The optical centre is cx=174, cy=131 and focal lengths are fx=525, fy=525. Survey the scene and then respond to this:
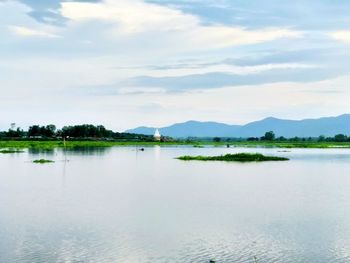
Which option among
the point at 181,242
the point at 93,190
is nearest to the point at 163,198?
the point at 93,190

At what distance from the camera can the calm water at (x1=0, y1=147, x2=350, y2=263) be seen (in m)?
23.6

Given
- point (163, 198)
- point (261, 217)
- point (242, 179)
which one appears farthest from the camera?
point (242, 179)

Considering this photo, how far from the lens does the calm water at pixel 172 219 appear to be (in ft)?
77.4

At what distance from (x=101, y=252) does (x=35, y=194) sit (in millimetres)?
20466

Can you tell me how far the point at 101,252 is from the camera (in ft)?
76.6

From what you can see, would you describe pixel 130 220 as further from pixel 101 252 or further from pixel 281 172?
pixel 281 172

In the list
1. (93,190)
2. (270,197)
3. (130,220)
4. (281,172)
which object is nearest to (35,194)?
(93,190)

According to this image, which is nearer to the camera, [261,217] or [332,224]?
[332,224]

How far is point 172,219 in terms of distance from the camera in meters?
31.5

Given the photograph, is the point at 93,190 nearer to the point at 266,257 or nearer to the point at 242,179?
the point at 242,179

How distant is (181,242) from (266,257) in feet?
14.5

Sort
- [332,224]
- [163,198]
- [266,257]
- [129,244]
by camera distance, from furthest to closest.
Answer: [163,198], [332,224], [129,244], [266,257]

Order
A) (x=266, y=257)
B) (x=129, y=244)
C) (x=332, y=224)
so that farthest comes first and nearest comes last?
(x=332, y=224) < (x=129, y=244) < (x=266, y=257)

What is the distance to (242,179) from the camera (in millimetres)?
56406
